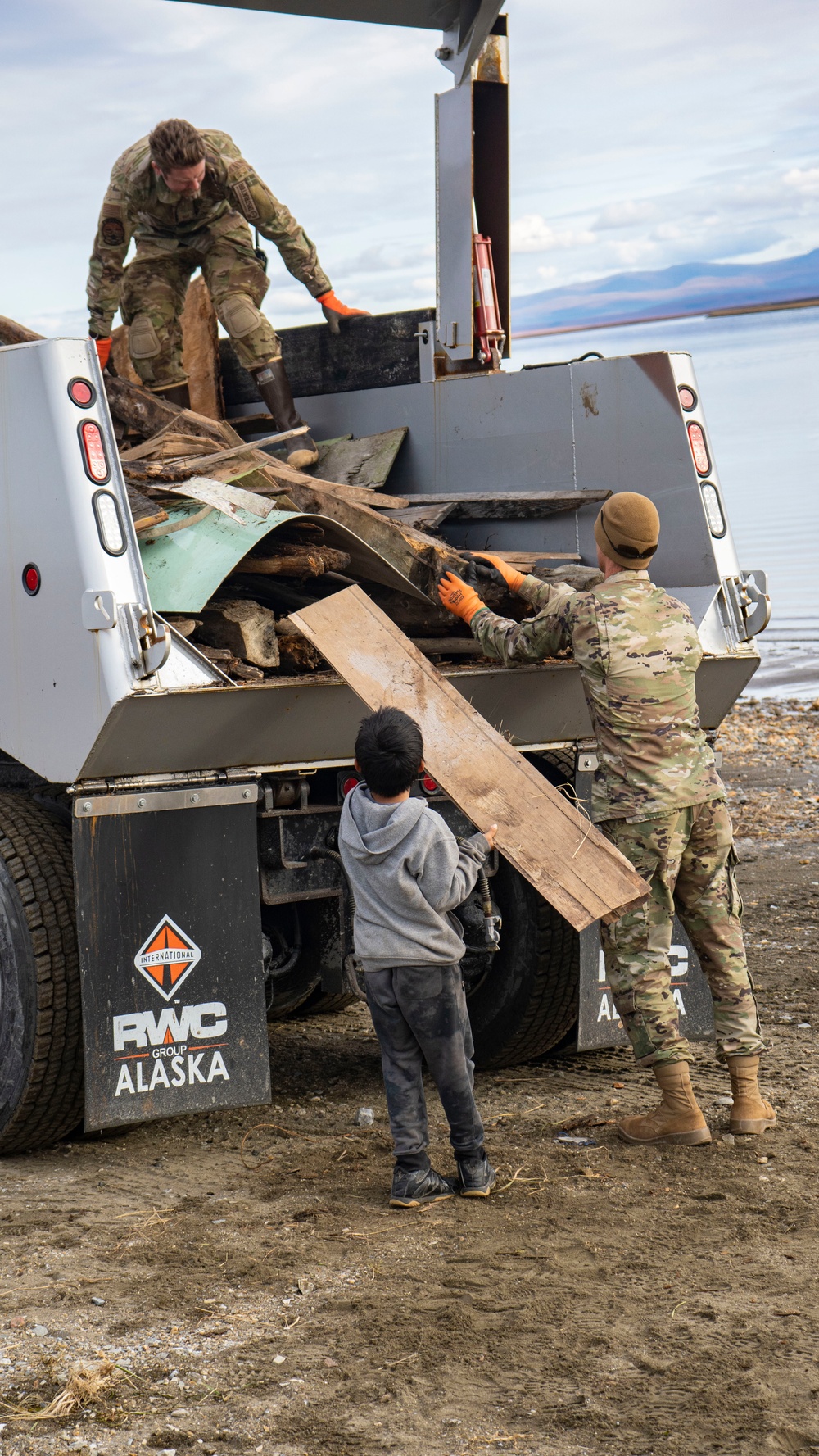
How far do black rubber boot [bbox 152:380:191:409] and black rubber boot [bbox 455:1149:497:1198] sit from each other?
3643 millimetres

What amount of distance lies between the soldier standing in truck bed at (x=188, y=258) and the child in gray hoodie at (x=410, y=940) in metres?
2.49

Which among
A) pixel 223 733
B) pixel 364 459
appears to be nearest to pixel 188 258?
pixel 364 459

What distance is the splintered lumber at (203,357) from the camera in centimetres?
684

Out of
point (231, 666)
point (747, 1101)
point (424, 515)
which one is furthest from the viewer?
point (424, 515)

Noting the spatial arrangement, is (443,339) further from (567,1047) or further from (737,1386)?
(737,1386)

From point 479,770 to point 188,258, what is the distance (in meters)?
3.40

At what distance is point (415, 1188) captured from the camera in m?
4.08

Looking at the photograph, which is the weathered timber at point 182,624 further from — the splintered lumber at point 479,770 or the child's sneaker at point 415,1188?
the child's sneaker at point 415,1188

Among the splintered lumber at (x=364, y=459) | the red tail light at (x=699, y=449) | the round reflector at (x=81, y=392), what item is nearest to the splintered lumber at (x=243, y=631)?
the round reflector at (x=81, y=392)

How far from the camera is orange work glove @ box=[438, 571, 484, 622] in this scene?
15.1ft

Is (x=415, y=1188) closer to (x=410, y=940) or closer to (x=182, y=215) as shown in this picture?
(x=410, y=940)

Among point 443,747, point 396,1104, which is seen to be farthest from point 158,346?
point 396,1104

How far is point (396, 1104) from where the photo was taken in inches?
162

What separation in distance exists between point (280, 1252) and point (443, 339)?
11.8ft
